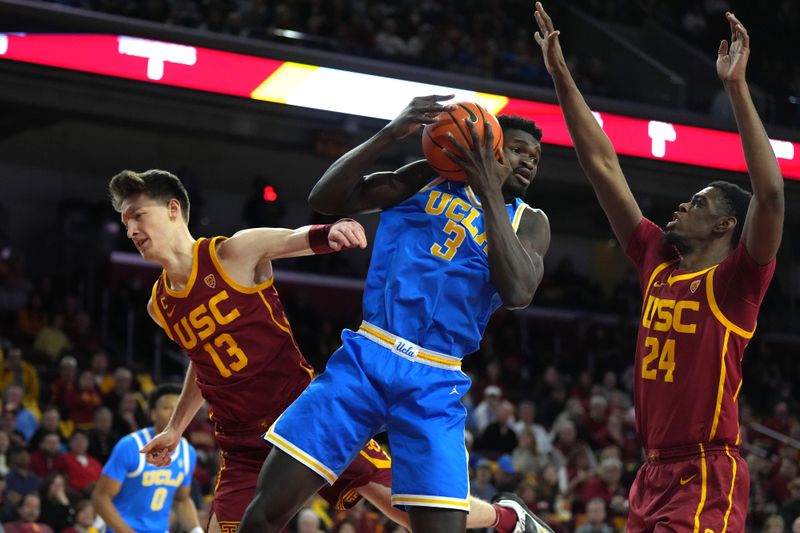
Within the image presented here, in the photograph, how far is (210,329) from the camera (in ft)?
16.9

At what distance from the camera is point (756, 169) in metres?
4.28

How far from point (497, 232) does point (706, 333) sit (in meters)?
0.95

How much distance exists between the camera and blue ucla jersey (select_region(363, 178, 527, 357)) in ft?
14.0

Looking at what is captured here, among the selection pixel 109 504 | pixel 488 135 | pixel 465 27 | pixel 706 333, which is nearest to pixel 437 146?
pixel 488 135

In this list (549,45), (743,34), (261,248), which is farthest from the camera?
(261,248)

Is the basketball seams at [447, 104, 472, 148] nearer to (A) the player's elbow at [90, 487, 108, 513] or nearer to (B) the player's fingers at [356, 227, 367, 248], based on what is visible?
(B) the player's fingers at [356, 227, 367, 248]

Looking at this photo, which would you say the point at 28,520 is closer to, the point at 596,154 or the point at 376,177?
the point at 376,177

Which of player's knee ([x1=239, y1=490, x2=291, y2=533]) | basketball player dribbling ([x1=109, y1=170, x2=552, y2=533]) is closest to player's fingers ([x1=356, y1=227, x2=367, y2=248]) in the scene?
basketball player dribbling ([x1=109, y1=170, x2=552, y2=533])

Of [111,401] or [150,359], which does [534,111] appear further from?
[150,359]

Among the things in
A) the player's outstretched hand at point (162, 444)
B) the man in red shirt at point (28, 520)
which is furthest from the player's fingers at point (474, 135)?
the man in red shirt at point (28, 520)

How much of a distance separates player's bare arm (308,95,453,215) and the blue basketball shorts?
1.80 feet

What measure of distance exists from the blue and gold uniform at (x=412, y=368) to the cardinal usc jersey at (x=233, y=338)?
94cm

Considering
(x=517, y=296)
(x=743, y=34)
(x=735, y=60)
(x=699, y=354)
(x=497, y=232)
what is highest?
(x=743, y=34)

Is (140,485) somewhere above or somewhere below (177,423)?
below
